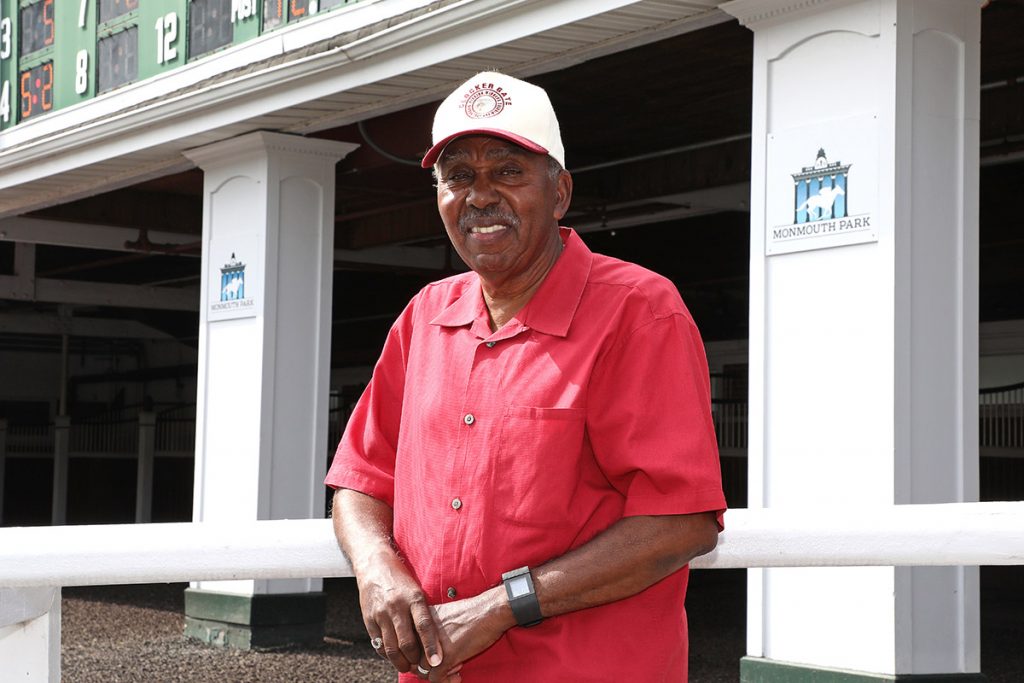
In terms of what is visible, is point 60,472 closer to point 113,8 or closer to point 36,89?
point 36,89

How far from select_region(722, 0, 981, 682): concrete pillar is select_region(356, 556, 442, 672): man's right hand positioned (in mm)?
3861

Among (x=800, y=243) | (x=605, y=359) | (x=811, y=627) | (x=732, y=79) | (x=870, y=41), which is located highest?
(x=732, y=79)

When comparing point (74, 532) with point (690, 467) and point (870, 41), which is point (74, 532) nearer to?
point (690, 467)

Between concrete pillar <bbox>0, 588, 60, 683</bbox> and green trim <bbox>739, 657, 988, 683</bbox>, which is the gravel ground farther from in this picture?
concrete pillar <bbox>0, 588, 60, 683</bbox>

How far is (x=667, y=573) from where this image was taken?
6.42 feet

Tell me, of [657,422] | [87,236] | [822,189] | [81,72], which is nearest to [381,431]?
[657,422]

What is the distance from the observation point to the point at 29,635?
2172 mm

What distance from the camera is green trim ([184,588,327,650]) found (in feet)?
29.4

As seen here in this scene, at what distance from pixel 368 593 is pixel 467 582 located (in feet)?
0.47

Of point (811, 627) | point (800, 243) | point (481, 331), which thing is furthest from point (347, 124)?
point (481, 331)

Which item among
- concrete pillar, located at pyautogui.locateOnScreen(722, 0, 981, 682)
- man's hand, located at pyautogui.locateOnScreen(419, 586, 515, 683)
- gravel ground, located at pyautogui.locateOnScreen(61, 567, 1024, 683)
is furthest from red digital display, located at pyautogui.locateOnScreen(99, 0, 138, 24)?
man's hand, located at pyautogui.locateOnScreen(419, 586, 515, 683)

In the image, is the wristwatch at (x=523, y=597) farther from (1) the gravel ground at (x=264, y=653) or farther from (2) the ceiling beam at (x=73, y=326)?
(2) the ceiling beam at (x=73, y=326)

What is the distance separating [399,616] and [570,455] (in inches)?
12.8

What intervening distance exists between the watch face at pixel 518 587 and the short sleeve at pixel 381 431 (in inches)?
15.5
